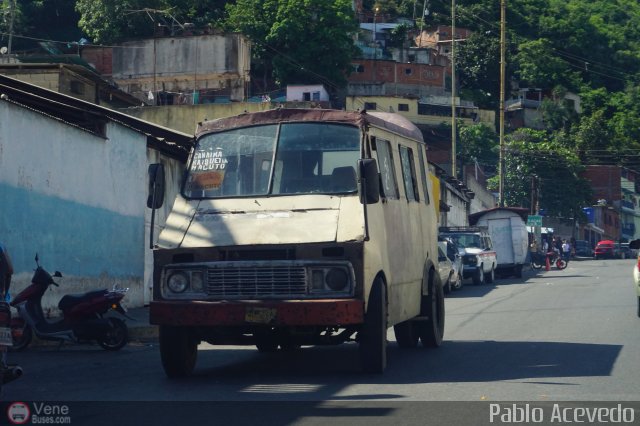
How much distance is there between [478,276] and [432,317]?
73.4ft

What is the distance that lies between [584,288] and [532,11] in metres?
80.9

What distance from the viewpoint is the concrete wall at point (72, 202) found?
55.9 feet

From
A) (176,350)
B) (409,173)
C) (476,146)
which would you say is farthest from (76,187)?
(476,146)

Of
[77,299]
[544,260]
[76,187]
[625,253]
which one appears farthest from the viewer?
[625,253]

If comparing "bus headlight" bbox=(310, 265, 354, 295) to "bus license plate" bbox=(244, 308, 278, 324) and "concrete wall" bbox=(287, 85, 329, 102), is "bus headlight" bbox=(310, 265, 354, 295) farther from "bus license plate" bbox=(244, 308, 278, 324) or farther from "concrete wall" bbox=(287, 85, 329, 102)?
"concrete wall" bbox=(287, 85, 329, 102)

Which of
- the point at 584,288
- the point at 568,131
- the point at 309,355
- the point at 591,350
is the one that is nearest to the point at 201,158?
the point at 309,355

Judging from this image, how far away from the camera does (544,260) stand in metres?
52.8

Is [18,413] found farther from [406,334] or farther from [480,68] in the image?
[480,68]

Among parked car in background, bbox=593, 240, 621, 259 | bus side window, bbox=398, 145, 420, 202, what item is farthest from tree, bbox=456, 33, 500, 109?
bus side window, bbox=398, 145, 420, 202

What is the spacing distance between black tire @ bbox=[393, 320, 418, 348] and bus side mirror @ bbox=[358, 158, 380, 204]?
3829 mm

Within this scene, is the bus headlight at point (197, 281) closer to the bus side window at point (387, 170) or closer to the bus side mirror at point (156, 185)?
the bus side mirror at point (156, 185)

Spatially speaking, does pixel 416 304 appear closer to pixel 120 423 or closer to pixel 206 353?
pixel 206 353

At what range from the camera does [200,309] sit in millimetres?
10602

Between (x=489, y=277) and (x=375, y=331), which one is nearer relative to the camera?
(x=375, y=331)
